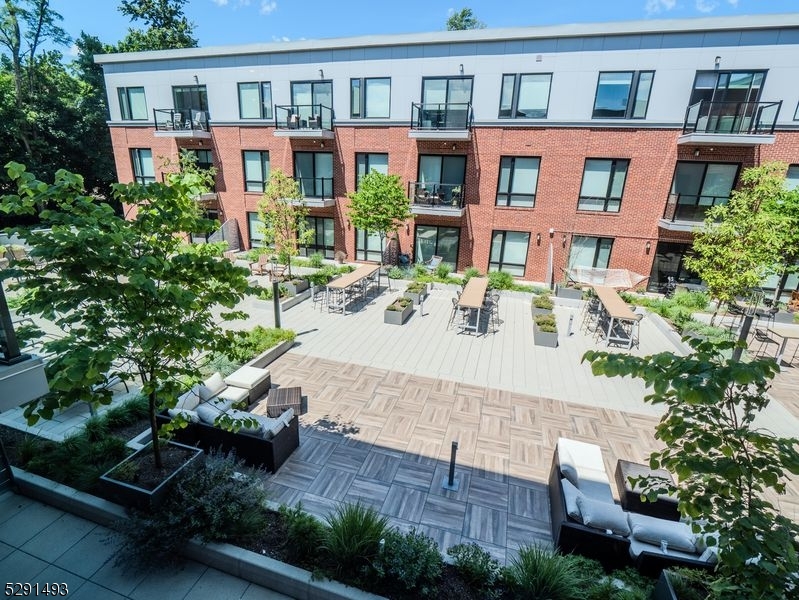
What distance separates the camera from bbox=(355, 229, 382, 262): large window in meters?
18.5

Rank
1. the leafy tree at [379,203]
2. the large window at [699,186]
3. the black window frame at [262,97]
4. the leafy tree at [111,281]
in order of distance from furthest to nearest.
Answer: the black window frame at [262,97]
the leafy tree at [379,203]
the large window at [699,186]
the leafy tree at [111,281]

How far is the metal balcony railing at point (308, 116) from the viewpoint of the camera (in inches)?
674

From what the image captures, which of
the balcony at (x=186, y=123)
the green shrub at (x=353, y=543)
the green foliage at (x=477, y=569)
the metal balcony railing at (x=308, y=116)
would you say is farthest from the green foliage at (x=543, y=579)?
the balcony at (x=186, y=123)

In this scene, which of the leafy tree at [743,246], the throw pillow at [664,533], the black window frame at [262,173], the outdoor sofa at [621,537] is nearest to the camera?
the outdoor sofa at [621,537]

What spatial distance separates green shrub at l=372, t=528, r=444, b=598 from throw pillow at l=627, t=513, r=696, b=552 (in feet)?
7.23

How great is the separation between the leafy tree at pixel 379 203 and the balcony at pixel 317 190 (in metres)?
2.68

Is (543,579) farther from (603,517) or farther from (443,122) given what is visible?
(443,122)

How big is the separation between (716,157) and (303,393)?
51.9 feet

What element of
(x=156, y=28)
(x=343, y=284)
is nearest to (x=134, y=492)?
(x=343, y=284)

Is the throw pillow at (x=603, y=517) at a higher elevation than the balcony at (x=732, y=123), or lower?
lower

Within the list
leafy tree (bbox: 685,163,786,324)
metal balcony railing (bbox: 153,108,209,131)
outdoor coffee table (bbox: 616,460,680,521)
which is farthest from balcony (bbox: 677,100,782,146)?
metal balcony railing (bbox: 153,108,209,131)

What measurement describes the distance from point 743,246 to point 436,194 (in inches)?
402

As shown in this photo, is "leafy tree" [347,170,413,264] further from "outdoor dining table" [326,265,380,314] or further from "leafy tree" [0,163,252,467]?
"leafy tree" [0,163,252,467]

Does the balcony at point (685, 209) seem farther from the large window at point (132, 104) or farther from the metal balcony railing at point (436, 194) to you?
the large window at point (132, 104)
